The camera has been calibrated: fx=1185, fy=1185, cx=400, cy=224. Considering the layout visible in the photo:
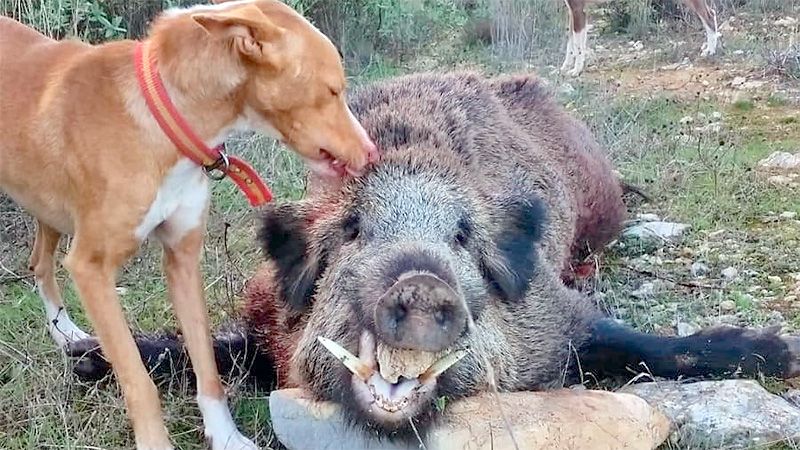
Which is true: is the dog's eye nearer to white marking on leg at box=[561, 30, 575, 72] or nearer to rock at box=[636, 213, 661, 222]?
rock at box=[636, 213, 661, 222]

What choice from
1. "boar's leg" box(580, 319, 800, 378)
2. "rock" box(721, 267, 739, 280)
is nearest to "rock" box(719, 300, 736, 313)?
"rock" box(721, 267, 739, 280)

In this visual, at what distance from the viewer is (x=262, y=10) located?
3.46 metres

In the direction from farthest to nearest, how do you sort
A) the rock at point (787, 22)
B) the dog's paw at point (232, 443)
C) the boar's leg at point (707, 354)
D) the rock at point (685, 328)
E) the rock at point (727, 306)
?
the rock at point (787, 22) < the rock at point (727, 306) < the rock at point (685, 328) < the boar's leg at point (707, 354) < the dog's paw at point (232, 443)

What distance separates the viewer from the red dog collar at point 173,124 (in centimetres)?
348

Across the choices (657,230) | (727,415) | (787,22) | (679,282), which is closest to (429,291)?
(727,415)

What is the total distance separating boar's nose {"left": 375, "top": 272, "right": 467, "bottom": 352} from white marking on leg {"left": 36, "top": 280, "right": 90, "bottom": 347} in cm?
165

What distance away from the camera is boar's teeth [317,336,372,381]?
11.1ft

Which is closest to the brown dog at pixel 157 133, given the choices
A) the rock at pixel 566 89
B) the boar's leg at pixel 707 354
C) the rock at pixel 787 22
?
the boar's leg at pixel 707 354

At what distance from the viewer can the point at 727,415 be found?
3.68 metres

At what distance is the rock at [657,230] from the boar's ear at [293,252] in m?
2.17

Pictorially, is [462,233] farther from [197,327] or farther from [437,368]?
[197,327]

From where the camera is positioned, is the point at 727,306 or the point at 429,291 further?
the point at 727,306

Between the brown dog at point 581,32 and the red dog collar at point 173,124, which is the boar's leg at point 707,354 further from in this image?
the brown dog at point 581,32

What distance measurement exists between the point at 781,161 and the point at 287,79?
420cm
